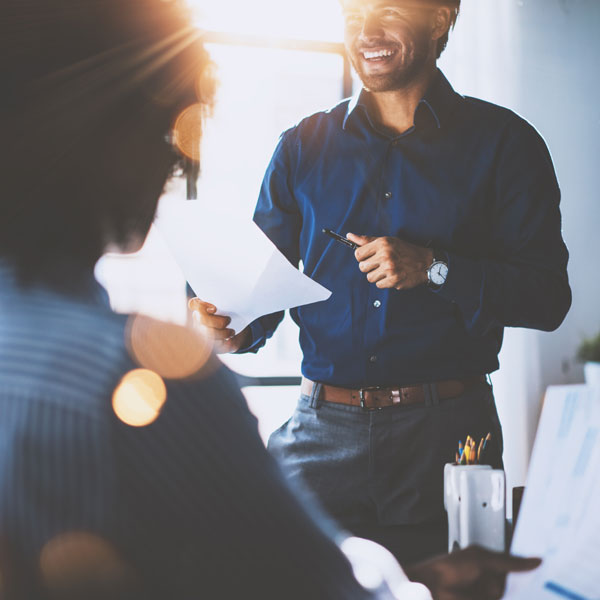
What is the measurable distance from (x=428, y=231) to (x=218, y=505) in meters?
1.18

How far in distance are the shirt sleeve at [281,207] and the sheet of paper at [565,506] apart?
104 centimetres

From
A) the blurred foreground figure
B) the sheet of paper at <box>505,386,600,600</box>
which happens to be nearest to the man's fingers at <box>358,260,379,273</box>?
the sheet of paper at <box>505,386,600,600</box>

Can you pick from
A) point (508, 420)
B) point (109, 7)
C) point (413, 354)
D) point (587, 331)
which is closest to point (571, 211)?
point (587, 331)

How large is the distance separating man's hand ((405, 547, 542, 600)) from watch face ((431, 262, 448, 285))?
0.76 meters

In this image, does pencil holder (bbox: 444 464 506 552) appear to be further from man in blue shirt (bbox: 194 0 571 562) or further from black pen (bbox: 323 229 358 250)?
black pen (bbox: 323 229 358 250)

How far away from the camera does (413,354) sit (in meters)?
1.54

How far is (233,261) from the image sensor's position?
4.00ft

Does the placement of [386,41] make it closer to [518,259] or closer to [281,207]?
[281,207]

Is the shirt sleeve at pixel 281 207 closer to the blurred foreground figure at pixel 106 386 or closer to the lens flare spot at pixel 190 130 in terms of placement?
the lens flare spot at pixel 190 130

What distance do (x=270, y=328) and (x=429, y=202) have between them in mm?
510

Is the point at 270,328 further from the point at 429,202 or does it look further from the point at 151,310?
the point at 151,310

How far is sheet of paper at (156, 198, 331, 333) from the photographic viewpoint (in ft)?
3.88

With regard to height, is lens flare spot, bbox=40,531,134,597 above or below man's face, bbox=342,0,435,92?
below

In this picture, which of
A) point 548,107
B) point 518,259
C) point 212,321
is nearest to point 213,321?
point 212,321
